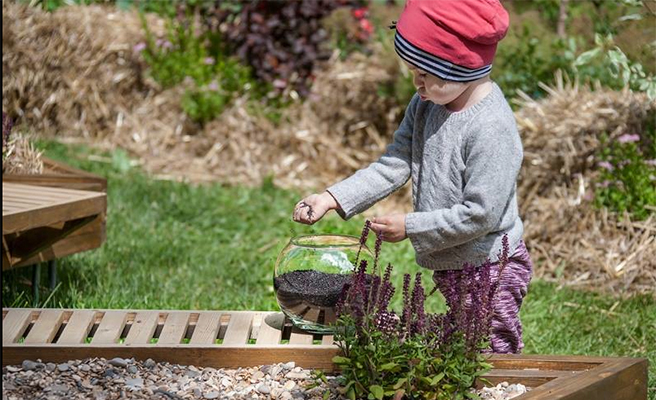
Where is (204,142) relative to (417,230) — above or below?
below

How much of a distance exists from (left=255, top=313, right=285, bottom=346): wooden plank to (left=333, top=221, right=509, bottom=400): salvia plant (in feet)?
1.32

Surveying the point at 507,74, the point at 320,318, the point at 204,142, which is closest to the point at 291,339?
the point at 320,318

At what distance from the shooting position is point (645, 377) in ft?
9.55

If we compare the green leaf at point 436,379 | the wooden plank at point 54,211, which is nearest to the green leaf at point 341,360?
the green leaf at point 436,379

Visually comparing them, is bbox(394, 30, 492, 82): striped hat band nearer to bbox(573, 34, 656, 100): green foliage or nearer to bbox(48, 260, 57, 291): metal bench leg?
bbox(573, 34, 656, 100): green foliage

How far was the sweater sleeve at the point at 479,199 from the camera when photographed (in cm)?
288

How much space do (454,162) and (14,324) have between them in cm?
147

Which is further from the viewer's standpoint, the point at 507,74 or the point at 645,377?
the point at 507,74

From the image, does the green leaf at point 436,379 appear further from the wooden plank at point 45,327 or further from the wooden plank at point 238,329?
the wooden plank at point 45,327

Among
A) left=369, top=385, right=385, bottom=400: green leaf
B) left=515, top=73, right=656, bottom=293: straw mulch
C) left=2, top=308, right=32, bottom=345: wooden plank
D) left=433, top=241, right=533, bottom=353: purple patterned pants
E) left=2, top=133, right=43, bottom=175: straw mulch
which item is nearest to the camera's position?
left=369, top=385, right=385, bottom=400: green leaf

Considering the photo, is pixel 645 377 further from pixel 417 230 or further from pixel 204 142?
pixel 204 142

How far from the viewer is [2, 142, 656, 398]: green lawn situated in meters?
4.36

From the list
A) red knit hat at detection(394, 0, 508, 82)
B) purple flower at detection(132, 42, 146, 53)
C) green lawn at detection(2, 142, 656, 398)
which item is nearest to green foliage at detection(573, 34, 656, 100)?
green lawn at detection(2, 142, 656, 398)

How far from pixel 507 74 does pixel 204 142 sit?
8.19ft
